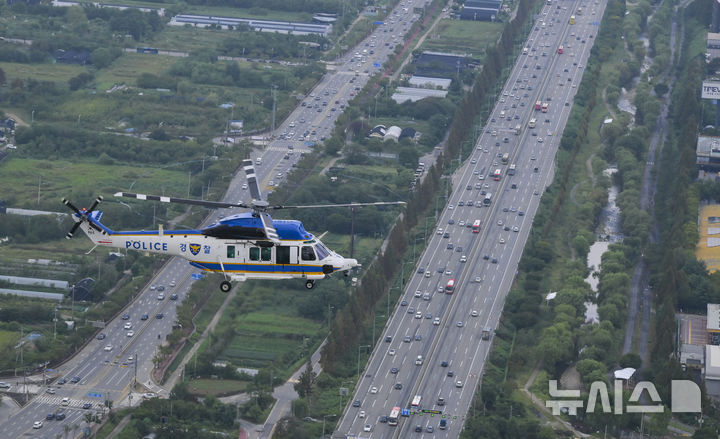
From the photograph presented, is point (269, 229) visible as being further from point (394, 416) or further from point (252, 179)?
point (394, 416)

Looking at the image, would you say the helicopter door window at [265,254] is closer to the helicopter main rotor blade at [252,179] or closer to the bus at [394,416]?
the helicopter main rotor blade at [252,179]

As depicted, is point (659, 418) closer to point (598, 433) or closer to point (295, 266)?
point (598, 433)

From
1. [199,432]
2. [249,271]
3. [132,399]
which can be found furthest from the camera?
[132,399]

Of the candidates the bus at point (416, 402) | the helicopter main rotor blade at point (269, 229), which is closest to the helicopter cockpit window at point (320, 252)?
the helicopter main rotor blade at point (269, 229)

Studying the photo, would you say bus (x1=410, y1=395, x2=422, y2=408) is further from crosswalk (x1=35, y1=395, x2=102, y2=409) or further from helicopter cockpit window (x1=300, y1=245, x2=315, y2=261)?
helicopter cockpit window (x1=300, y1=245, x2=315, y2=261)

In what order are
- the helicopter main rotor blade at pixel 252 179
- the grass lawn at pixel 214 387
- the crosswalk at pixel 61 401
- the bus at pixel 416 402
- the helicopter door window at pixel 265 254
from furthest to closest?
1. the grass lawn at pixel 214 387
2. the crosswalk at pixel 61 401
3. the bus at pixel 416 402
4. the helicopter door window at pixel 265 254
5. the helicopter main rotor blade at pixel 252 179

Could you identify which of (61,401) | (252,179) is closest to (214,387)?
(61,401)

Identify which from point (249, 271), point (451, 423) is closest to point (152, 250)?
point (249, 271)
